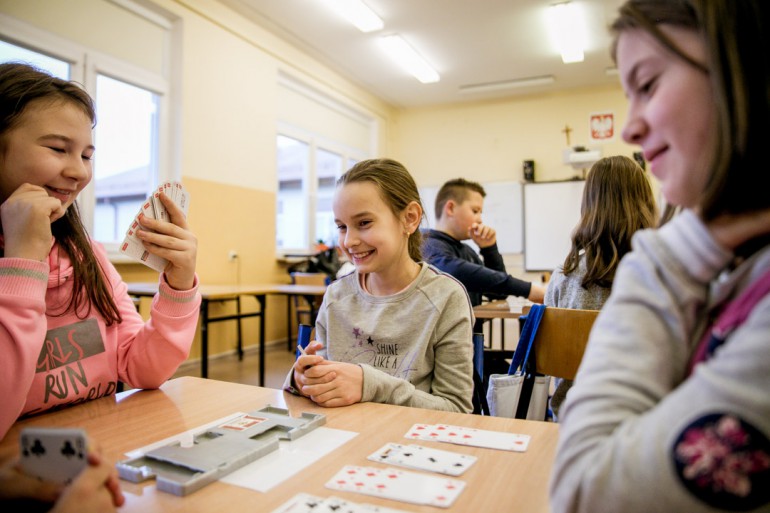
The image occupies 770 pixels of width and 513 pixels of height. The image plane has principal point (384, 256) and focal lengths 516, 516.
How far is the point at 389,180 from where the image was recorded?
1.46 metres

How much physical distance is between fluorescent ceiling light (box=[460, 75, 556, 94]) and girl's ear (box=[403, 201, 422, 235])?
6.36 m

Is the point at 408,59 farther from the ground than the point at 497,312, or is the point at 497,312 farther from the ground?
the point at 408,59

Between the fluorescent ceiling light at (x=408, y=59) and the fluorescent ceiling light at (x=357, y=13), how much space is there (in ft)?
1.42

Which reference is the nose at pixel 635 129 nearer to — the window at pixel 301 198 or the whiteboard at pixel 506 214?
the window at pixel 301 198

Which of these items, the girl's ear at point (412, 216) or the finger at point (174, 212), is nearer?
the finger at point (174, 212)

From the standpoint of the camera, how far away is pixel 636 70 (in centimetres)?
50

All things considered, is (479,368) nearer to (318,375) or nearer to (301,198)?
(318,375)

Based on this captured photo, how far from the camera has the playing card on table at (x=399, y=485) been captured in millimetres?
587

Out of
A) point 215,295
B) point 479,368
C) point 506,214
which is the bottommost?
point 479,368

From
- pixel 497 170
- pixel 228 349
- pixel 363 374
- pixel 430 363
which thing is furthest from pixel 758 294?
pixel 497 170

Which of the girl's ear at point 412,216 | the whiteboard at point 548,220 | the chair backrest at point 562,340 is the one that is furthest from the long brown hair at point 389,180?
the whiteboard at point 548,220

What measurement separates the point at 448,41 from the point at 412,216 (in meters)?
5.06

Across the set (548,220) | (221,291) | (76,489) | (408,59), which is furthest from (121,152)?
(548,220)

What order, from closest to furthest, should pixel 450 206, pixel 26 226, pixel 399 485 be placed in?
pixel 399 485, pixel 26 226, pixel 450 206
